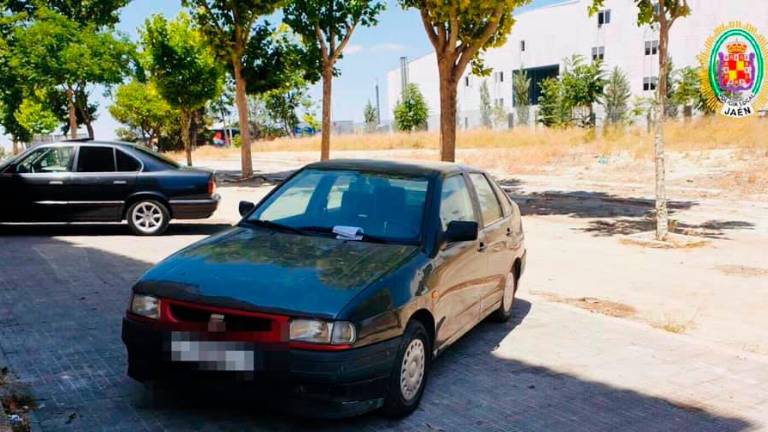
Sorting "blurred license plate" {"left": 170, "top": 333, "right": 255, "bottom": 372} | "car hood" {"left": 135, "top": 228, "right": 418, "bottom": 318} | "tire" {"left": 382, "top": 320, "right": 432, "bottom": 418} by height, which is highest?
"car hood" {"left": 135, "top": 228, "right": 418, "bottom": 318}

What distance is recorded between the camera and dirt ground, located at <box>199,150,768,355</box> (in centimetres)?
742

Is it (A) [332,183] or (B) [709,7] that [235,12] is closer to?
(A) [332,183]

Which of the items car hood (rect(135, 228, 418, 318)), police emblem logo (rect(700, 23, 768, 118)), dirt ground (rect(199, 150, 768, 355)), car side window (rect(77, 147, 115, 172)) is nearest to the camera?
car hood (rect(135, 228, 418, 318))

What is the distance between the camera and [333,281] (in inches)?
164

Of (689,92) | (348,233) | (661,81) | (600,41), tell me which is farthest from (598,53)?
(348,233)

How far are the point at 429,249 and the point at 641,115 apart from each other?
154 feet

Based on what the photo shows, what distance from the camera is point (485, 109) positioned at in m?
62.7

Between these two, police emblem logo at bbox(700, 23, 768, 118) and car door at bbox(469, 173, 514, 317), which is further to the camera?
police emblem logo at bbox(700, 23, 768, 118)

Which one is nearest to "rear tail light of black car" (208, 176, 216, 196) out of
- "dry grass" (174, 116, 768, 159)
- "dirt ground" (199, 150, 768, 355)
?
"dirt ground" (199, 150, 768, 355)

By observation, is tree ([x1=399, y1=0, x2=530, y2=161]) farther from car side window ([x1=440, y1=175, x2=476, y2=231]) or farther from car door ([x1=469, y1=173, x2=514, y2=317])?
car side window ([x1=440, y1=175, x2=476, y2=231])

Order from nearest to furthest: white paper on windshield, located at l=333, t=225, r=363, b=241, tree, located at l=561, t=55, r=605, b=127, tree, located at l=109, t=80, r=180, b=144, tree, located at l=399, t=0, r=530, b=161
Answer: white paper on windshield, located at l=333, t=225, r=363, b=241 < tree, located at l=399, t=0, r=530, b=161 < tree, located at l=109, t=80, r=180, b=144 < tree, located at l=561, t=55, r=605, b=127

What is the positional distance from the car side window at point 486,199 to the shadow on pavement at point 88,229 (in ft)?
21.1

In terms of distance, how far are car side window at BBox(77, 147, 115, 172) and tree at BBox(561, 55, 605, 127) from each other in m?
42.1

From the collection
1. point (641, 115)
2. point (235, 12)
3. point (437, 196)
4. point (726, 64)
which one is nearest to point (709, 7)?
point (641, 115)
